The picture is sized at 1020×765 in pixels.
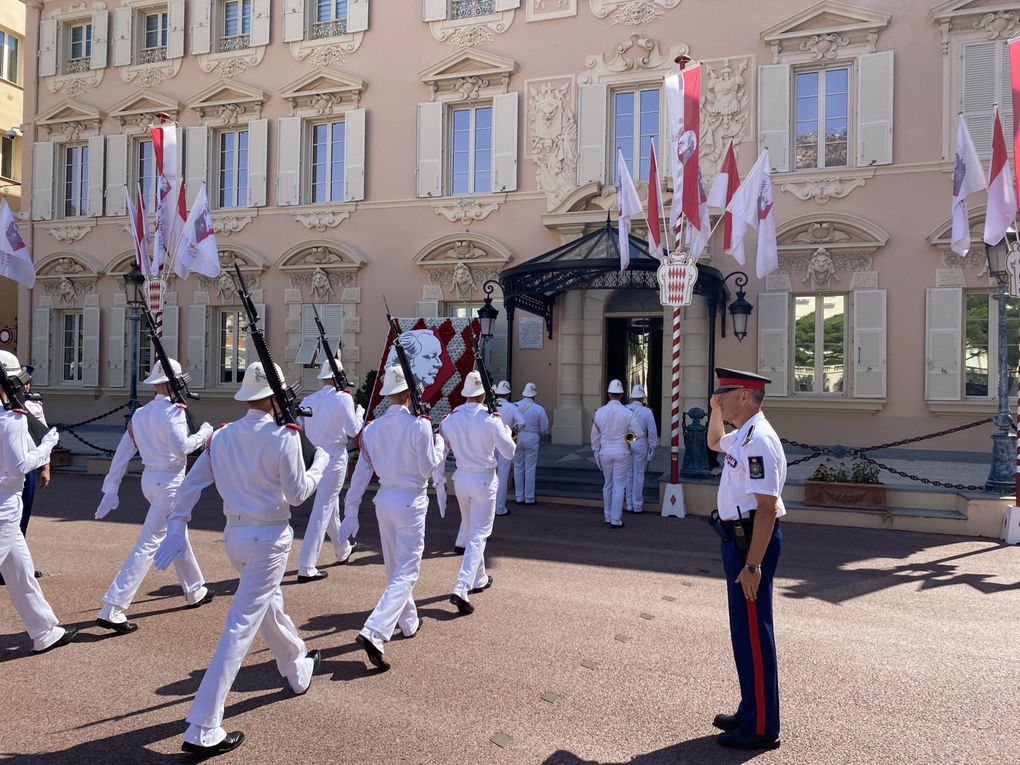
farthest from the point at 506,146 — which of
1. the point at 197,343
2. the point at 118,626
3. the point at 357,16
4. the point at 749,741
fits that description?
the point at 749,741

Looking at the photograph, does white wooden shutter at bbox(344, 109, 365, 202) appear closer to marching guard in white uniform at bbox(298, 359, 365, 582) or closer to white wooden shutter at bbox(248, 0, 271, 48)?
white wooden shutter at bbox(248, 0, 271, 48)

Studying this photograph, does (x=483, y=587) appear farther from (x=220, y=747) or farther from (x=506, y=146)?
(x=506, y=146)

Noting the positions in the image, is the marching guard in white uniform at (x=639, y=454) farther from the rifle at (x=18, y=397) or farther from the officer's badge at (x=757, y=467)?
the rifle at (x=18, y=397)

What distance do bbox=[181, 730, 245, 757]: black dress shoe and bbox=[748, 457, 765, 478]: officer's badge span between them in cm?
281

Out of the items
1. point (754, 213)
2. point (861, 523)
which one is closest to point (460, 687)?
point (861, 523)

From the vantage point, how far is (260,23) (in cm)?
1820

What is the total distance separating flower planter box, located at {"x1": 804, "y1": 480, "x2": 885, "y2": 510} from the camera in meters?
9.58

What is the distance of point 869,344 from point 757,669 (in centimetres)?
1160

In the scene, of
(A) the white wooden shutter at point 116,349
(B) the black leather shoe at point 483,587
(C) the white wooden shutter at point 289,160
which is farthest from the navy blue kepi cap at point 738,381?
(A) the white wooden shutter at point 116,349

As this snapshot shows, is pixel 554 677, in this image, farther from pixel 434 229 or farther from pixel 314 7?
pixel 314 7

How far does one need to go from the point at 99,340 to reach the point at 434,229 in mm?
9199

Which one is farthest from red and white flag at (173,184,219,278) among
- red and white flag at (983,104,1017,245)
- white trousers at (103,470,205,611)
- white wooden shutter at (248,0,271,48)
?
red and white flag at (983,104,1017,245)

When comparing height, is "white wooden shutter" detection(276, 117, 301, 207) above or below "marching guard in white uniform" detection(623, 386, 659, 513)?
above

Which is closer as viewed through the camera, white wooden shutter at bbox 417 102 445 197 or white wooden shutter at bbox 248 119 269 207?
white wooden shutter at bbox 417 102 445 197
